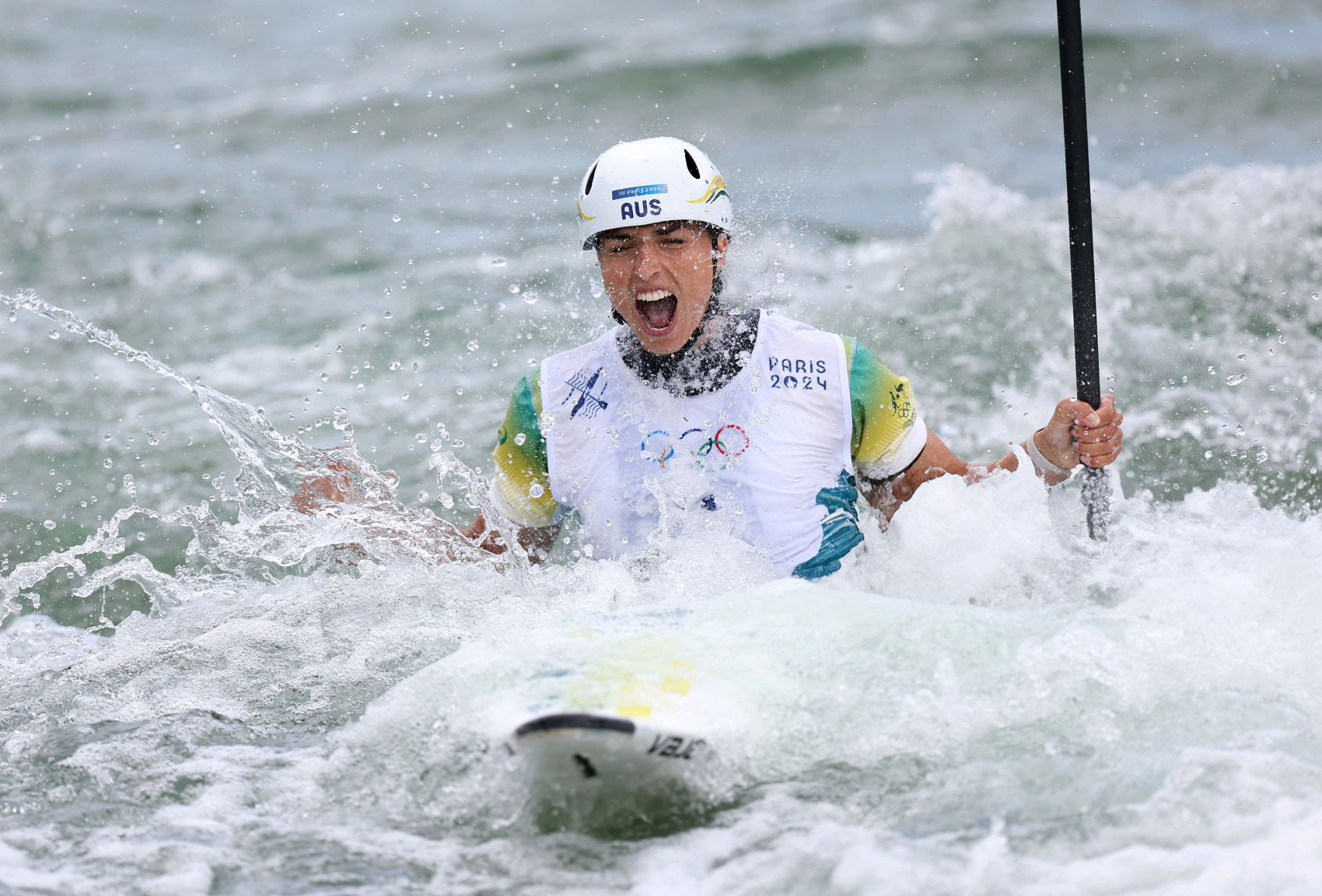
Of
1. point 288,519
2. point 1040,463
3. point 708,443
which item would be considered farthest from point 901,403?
point 288,519

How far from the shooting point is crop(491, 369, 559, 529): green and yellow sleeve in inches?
196

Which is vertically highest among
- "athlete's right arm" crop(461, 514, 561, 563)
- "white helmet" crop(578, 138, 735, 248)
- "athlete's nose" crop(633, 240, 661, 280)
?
"white helmet" crop(578, 138, 735, 248)

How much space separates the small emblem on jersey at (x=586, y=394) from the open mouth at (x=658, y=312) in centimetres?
31

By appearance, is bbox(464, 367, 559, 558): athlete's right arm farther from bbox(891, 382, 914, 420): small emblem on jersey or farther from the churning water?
bbox(891, 382, 914, 420): small emblem on jersey

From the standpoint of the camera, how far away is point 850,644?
13.9 ft

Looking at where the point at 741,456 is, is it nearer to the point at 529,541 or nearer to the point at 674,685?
the point at 529,541

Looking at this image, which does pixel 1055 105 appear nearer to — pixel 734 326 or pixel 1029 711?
pixel 734 326

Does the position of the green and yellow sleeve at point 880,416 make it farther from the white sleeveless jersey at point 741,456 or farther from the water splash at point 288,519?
the water splash at point 288,519

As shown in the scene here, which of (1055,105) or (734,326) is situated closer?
(734,326)

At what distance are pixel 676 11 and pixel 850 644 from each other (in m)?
13.3

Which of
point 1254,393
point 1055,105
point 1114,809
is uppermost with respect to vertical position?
point 1055,105

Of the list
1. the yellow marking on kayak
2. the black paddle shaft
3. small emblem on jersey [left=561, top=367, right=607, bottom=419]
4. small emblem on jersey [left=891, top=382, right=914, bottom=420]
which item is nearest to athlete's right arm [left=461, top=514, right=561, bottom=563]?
small emblem on jersey [left=561, top=367, right=607, bottom=419]

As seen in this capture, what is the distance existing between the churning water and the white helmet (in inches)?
13.7

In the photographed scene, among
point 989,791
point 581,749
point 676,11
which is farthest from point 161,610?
point 676,11
